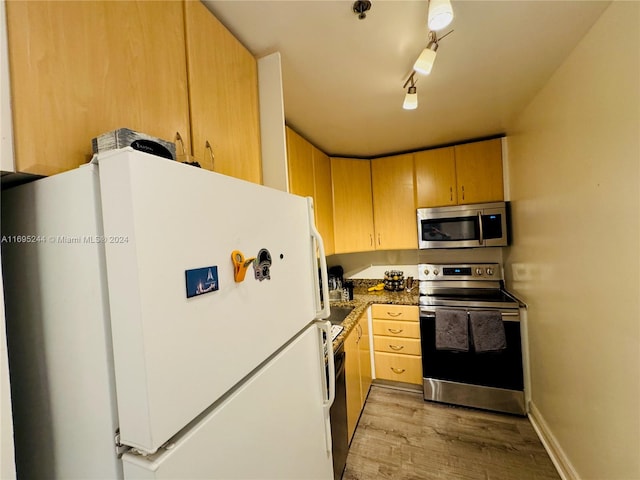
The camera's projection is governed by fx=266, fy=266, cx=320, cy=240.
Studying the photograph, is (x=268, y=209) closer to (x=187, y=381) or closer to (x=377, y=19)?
(x=187, y=381)

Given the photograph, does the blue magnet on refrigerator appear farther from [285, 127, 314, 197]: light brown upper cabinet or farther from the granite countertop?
the granite countertop

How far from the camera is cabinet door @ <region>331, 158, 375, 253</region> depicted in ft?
8.88

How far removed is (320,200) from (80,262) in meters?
1.98

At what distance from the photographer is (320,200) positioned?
93.6 inches

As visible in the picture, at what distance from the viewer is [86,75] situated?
611 millimetres

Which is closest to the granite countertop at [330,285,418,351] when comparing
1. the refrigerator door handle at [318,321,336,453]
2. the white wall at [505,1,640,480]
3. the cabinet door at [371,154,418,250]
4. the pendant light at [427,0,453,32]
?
the cabinet door at [371,154,418,250]

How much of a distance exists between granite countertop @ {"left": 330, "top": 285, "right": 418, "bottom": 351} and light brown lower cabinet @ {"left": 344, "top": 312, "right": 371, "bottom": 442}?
68mm

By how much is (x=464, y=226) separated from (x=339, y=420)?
1.93 metres

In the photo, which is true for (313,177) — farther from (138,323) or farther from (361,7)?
(138,323)

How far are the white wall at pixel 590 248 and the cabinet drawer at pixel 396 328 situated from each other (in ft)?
2.78

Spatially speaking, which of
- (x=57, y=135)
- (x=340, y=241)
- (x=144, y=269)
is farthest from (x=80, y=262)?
(x=340, y=241)

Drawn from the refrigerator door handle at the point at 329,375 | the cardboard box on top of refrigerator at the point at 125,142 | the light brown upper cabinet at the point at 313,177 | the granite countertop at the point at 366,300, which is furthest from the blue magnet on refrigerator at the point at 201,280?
the granite countertop at the point at 366,300

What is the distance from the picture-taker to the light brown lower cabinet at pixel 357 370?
1.81 metres

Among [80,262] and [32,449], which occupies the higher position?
[80,262]
